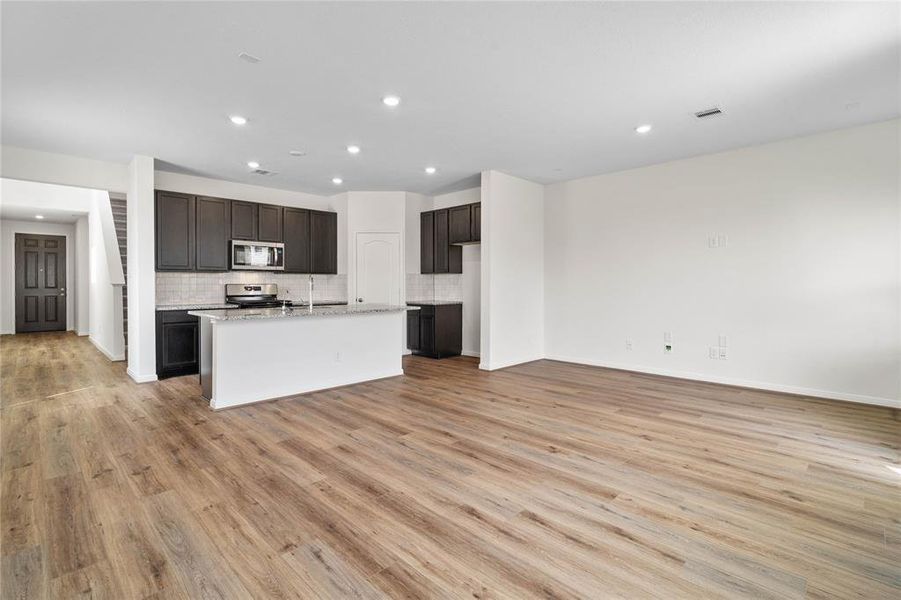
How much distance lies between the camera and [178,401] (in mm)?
4457

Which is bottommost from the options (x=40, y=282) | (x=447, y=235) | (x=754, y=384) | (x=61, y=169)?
(x=754, y=384)

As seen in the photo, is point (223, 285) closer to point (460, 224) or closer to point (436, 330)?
point (436, 330)

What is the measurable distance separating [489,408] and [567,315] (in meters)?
2.93

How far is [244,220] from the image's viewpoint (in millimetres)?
6477

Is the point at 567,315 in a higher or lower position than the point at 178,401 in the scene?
higher

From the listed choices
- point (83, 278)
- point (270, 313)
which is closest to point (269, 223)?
point (270, 313)

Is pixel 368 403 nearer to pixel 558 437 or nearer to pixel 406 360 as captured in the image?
pixel 558 437

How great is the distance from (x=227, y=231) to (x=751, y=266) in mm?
6936

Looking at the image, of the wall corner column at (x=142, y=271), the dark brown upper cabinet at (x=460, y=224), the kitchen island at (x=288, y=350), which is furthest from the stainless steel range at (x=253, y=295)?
the dark brown upper cabinet at (x=460, y=224)

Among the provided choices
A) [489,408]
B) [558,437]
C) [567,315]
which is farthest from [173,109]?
[567,315]

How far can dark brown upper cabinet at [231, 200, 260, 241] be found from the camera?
637 cm

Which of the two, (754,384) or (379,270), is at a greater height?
(379,270)

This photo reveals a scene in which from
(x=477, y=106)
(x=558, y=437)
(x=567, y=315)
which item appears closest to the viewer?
(x=558, y=437)

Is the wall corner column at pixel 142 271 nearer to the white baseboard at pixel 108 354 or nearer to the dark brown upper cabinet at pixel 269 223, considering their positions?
the dark brown upper cabinet at pixel 269 223
